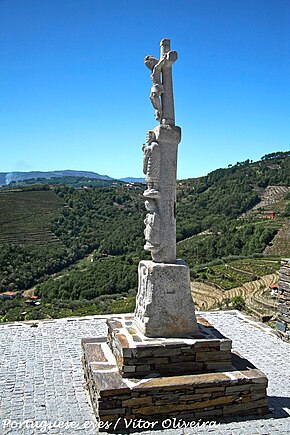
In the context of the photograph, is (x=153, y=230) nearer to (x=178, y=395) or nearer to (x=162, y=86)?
(x=162, y=86)

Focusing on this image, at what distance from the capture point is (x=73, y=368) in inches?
274

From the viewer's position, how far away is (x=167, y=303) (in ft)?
19.4

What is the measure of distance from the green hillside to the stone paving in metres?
5.78

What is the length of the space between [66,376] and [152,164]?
3.34 meters

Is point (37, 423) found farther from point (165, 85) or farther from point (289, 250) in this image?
point (289, 250)

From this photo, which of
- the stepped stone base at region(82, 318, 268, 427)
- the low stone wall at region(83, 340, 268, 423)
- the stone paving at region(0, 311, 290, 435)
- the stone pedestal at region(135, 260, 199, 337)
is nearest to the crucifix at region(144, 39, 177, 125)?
the stone pedestal at region(135, 260, 199, 337)

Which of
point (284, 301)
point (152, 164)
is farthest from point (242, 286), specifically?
point (152, 164)

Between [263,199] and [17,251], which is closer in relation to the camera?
[17,251]

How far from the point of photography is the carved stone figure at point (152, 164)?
6043 millimetres

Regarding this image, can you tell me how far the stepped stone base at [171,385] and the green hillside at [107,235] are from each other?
30.6 feet

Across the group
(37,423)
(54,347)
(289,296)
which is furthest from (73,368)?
(289,296)

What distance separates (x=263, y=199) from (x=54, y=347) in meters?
42.7

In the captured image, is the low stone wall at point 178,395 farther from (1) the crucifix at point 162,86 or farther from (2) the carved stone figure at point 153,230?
(1) the crucifix at point 162,86

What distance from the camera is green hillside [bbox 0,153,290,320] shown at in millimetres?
21984
